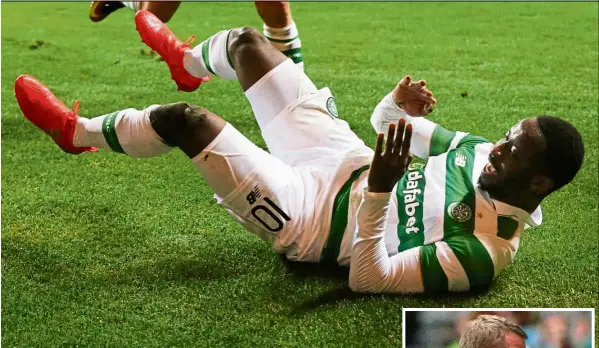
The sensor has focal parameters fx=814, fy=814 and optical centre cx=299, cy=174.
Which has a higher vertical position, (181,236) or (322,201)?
(322,201)

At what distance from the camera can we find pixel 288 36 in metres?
1.42

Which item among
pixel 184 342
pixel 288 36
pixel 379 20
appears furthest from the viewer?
pixel 379 20

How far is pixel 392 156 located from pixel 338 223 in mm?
170

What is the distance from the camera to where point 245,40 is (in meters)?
1.07

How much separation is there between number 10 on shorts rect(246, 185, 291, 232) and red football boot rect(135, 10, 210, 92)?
1.23 ft

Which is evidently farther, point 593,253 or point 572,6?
point 572,6

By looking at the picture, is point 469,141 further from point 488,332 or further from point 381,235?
point 488,332

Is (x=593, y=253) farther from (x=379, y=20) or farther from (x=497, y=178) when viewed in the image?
(x=379, y=20)

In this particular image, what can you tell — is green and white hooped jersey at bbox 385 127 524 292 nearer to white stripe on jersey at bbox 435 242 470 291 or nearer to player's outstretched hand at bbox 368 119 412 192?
white stripe on jersey at bbox 435 242 470 291

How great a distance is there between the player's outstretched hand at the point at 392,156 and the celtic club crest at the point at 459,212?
14cm

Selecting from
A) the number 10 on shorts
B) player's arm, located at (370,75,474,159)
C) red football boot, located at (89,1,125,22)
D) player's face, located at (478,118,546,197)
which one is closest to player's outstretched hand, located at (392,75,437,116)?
player's arm, located at (370,75,474,159)

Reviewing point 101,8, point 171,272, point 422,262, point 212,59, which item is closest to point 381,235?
point 422,262

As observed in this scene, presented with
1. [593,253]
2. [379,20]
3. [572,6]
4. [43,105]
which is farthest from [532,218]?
[572,6]

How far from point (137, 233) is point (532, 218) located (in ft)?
1.77
